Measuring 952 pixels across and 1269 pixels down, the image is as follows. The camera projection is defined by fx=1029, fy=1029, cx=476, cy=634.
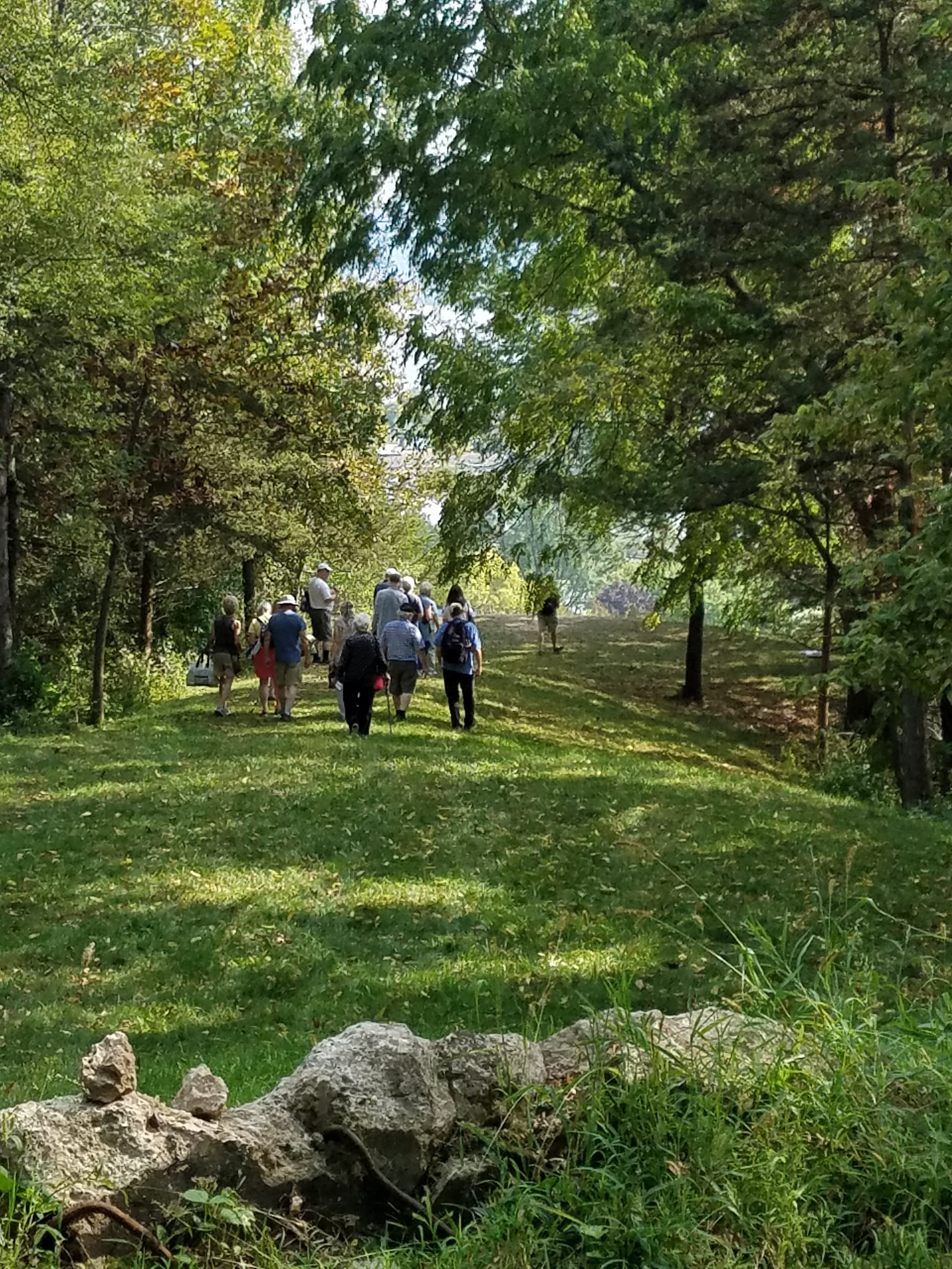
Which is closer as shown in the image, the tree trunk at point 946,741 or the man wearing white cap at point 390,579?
the man wearing white cap at point 390,579

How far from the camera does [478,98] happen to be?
45.8 ft

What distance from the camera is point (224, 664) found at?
16.0 m

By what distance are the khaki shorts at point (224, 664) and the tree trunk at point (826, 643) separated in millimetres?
10166

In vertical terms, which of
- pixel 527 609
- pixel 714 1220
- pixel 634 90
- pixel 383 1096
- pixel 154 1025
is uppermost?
pixel 634 90

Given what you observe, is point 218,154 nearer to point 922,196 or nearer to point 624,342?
point 624,342

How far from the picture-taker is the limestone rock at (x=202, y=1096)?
2.81 meters

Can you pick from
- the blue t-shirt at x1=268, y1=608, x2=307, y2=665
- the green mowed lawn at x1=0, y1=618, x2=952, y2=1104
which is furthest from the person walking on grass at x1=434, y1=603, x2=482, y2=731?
the blue t-shirt at x1=268, y1=608, x2=307, y2=665

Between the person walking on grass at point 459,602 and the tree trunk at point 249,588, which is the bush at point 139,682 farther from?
the person walking on grass at point 459,602

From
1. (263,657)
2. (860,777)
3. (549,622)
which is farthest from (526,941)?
(549,622)

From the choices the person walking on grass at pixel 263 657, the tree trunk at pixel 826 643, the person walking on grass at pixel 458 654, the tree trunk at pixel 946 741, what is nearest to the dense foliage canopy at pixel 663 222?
the tree trunk at pixel 826 643

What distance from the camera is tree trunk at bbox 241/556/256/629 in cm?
2384

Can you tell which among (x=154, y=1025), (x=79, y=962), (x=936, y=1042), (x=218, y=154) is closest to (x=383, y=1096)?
(x=936, y=1042)

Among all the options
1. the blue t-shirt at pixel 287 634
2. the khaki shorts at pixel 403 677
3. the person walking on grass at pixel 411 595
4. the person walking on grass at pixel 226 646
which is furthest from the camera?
the person walking on grass at pixel 226 646

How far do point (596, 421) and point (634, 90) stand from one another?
5523 millimetres
